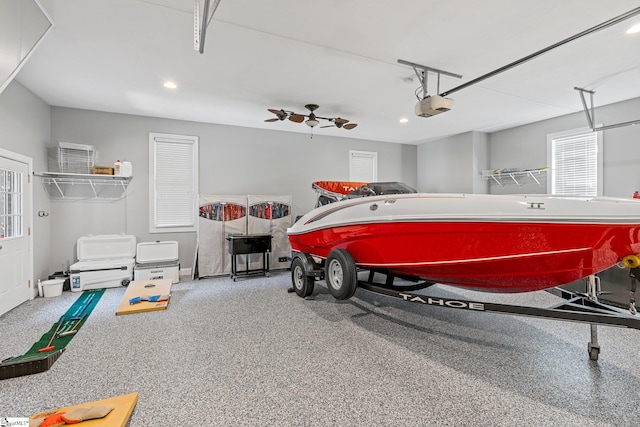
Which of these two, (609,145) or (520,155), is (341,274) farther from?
(520,155)

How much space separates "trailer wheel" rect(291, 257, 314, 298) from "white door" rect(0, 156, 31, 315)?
343cm

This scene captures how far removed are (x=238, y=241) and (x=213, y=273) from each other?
0.83 metres

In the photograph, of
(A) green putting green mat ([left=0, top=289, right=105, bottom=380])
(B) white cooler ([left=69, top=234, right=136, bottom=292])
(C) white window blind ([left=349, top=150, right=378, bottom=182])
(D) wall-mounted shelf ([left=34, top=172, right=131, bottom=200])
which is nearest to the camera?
(A) green putting green mat ([left=0, top=289, right=105, bottom=380])

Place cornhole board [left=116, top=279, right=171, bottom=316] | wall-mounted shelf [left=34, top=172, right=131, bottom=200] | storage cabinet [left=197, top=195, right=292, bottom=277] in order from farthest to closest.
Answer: storage cabinet [left=197, top=195, right=292, bottom=277]
wall-mounted shelf [left=34, top=172, right=131, bottom=200]
cornhole board [left=116, top=279, right=171, bottom=316]

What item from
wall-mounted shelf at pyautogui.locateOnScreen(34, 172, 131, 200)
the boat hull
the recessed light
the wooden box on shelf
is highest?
the recessed light

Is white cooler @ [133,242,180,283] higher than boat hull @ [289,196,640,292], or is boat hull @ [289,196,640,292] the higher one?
boat hull @ [289,196,640,292]

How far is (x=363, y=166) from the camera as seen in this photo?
737 centimetres

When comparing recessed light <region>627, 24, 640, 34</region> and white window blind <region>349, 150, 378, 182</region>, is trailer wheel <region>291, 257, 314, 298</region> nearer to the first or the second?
white window blind <region>349, 150, 378, 182</region>

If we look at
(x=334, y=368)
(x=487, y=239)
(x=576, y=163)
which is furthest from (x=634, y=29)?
(x=334, y=368)

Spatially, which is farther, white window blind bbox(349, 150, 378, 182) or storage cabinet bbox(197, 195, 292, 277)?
white window blind bbox(349, 150, 378, 182)

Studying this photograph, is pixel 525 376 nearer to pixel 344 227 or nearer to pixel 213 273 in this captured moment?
pixel 344 227

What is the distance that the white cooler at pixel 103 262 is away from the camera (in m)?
4.43

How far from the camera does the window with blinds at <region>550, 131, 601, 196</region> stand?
4.91 metres

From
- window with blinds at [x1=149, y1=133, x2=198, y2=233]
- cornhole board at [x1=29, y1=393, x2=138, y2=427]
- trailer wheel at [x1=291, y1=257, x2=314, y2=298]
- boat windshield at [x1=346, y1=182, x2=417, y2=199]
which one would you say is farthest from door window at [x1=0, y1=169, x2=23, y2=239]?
boat windshield at [x1=346, y1=182, x2=417, y2=199]
